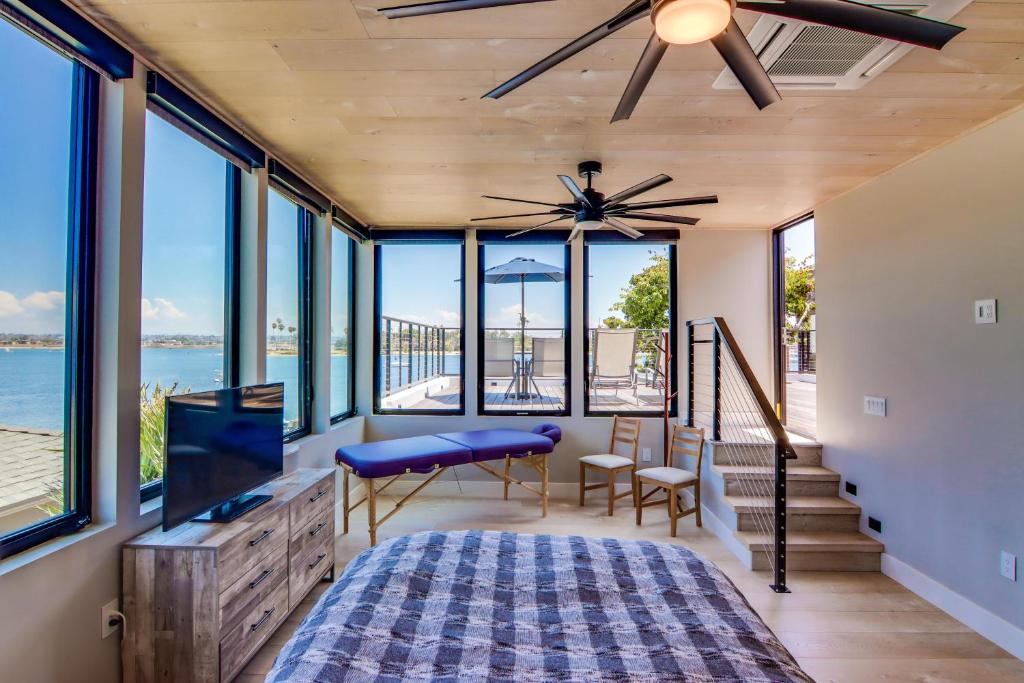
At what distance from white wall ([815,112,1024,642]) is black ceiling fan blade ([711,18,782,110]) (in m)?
1.81

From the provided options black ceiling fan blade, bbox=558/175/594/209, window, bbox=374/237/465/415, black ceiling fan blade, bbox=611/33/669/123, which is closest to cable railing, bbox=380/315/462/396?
window, bbox=374/237/465/415

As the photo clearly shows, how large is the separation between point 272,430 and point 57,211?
128cm

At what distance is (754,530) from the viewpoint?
341 centimetres

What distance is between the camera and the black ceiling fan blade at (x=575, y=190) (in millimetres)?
2660

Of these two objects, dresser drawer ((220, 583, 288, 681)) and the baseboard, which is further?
the baseboard

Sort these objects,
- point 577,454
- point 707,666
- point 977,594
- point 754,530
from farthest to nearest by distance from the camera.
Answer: point 577,454
point 754,530
point 977,594
point 707,666

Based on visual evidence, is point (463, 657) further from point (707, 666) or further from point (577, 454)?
point (577, 454)

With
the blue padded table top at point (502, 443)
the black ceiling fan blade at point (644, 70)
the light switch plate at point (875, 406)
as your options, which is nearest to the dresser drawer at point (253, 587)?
the blue padded table top at point (502, 443)

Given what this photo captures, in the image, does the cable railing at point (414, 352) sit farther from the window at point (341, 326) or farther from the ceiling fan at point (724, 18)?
the ceiling fan at point (724, 18)

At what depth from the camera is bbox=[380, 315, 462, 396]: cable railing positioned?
501 centimetres

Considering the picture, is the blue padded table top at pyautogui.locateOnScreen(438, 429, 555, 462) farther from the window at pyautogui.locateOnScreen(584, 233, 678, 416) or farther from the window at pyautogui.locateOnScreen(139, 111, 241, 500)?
the window at pyautogui.locateOnScreen(139, 111, 241, 500)

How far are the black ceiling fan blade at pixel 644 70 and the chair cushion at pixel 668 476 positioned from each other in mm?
2844

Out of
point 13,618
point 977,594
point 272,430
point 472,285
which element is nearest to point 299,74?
point 272,430

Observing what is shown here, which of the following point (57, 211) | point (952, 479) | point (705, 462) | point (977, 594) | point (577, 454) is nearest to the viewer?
point (57, 211)
